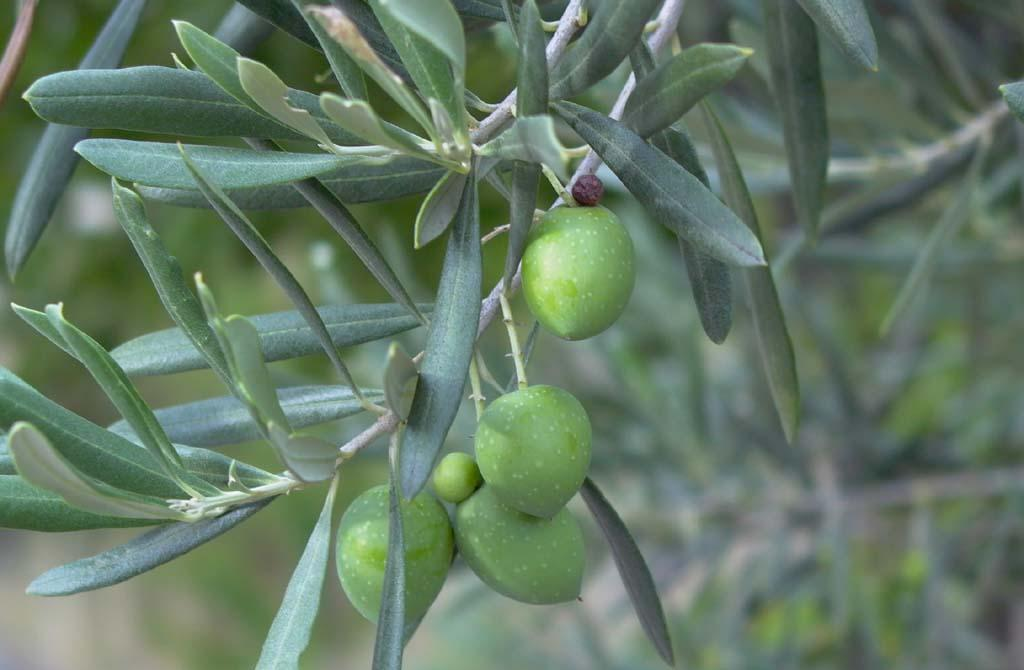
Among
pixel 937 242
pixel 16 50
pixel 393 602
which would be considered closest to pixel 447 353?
pixel 393 602

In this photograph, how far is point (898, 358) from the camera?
1.98 metres

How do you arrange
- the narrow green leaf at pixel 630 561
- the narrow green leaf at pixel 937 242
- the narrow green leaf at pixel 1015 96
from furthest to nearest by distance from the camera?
1. the narrow green leaf at pixel 937 242
2. the narrow green leaf at pixel 630 561
3. the narrow green leaf at pixel 1015 96

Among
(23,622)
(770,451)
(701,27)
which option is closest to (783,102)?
(701,27)

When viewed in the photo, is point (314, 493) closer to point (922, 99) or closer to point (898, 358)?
point (898, 358)

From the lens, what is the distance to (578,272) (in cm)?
49

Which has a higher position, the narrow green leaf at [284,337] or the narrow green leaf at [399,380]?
the narrow green leaf at [399,380]

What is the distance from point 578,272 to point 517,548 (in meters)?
0.16

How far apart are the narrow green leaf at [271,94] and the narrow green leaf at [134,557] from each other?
22cm

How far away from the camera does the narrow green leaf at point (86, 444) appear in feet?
1.62

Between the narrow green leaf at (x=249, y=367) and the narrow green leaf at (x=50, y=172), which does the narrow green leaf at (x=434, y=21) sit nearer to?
the narrow green leaf at (x=249, y=367)

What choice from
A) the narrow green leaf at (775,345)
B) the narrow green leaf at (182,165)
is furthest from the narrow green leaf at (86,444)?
the narrow green leaf at (775,345)

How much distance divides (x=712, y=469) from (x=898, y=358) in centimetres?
54

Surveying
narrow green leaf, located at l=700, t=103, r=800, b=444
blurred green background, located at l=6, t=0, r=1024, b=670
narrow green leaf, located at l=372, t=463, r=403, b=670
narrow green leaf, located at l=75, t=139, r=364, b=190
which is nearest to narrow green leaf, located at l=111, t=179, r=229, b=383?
narrow green leaf, located at l=75, t=139, r=364, b=190

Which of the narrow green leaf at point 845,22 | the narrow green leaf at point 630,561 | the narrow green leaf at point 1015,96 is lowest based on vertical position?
the narrow green leaf at point 630,561
